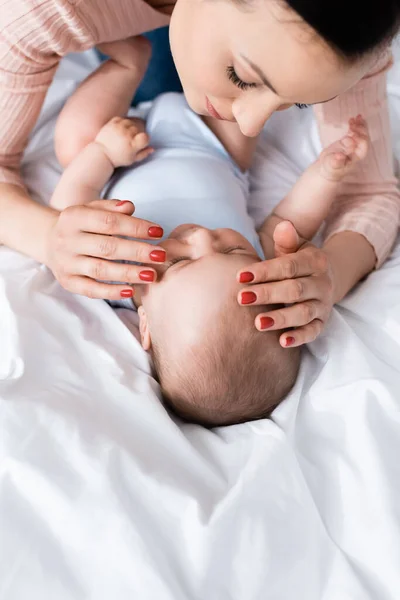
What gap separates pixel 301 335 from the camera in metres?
0.84

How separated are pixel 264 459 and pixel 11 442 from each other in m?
0.33

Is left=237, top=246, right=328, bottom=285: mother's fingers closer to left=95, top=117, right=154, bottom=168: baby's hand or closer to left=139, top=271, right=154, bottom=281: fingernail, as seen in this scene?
left=139, top=271, right=154, bottom=281: fingernail

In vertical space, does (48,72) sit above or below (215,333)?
above

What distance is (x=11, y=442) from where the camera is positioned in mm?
724

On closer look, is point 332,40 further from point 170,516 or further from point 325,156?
point 170,516

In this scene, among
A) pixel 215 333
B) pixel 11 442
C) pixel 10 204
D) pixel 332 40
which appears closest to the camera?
pixel 332 40

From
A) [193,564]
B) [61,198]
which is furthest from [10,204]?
[193,564]

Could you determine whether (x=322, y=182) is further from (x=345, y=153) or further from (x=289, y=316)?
(x=289, y=316)

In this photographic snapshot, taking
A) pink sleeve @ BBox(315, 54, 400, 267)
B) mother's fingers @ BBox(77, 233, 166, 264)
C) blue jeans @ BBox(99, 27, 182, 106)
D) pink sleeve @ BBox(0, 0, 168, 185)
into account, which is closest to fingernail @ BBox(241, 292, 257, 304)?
mother's fingers @ BBox(77, 233, 166, 264)

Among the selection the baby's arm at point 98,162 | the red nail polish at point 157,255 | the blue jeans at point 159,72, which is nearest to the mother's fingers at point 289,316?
the red nail polish at point 157,255

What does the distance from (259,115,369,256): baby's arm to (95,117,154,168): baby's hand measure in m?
0.29

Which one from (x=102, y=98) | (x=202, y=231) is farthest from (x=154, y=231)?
(x=102, y=98)

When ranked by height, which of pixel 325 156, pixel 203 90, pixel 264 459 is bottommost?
pixel 264 459

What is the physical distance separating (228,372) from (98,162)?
1.64 ft
